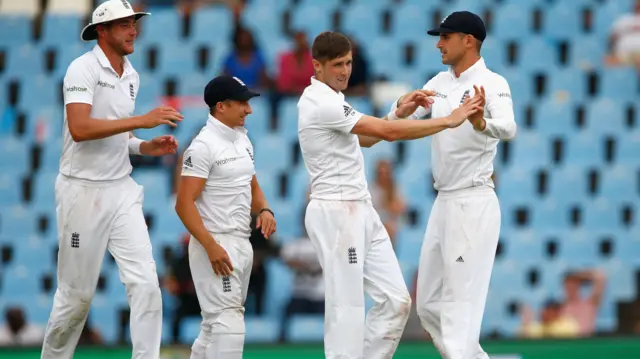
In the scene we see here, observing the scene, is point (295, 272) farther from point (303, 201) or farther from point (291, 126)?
point (291, 126)

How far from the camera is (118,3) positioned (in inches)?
305

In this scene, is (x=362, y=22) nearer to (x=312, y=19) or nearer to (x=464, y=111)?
(x=312, y=19)

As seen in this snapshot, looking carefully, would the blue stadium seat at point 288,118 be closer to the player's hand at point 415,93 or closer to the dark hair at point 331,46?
the player's hand at point 415,93

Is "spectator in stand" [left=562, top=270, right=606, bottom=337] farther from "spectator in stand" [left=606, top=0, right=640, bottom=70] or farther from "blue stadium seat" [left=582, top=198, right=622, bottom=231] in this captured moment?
"spectator in stand" [left=606, top=0, right=640, bottom=70]

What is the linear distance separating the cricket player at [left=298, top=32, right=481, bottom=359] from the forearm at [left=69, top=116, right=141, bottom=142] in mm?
1085

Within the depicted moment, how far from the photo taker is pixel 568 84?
13961 mm

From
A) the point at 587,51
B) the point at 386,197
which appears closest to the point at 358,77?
the point at 386,197

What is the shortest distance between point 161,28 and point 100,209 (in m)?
7.41

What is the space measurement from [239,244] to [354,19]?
7214mm

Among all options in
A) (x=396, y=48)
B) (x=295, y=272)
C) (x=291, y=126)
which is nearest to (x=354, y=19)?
(x=396, y=48)

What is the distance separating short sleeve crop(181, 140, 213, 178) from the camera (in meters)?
7.70

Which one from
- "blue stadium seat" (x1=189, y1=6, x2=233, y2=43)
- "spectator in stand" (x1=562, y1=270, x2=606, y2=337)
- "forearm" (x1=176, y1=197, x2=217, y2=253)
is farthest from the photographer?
"blue stadium seat" (x1=189, y1=6, x2=233, y2=43)

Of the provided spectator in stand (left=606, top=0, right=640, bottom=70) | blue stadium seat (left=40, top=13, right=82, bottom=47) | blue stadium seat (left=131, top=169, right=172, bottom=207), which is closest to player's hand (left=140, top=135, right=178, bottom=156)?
blue stadium seat (left=131, top=169, right=172, bottom=207)

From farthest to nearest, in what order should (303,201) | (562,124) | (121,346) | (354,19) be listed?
1. (354,19)
2. (562,124)
3. (303,201)
4. (121,346)
